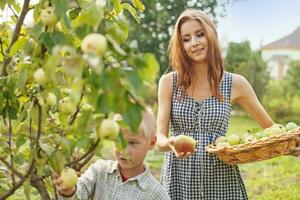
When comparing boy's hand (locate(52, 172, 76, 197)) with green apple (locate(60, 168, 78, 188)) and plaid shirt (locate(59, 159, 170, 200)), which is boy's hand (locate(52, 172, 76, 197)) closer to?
green apple (locate(60, 168, 78, 188))

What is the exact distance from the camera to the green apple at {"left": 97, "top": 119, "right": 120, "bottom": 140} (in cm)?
101

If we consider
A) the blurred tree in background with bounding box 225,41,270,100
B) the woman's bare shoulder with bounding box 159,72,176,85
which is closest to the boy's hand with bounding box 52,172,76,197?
the woman's bare shoulder with bounding box 159,72,176,85

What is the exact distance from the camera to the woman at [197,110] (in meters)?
2.35

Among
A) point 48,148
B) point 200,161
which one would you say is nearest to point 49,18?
point 48,148

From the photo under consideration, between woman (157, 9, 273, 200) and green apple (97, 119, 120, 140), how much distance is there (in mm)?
1290

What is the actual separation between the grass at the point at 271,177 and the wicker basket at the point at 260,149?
9.19ft

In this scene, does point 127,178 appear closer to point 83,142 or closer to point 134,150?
point 134,150

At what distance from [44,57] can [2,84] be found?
193mm

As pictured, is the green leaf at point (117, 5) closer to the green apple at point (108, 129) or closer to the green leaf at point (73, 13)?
the green leaf at point (73, 13)

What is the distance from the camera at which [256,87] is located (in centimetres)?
1399

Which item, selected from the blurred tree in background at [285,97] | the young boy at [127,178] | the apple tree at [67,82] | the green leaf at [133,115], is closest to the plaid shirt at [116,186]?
the young boy at [127,178]

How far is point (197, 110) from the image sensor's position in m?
2.36

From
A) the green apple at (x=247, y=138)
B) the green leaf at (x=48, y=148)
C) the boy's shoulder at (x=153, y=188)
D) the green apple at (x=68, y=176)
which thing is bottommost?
the boy's shoulder at (x=153, y=188)

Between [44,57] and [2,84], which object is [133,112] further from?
[2,84]
